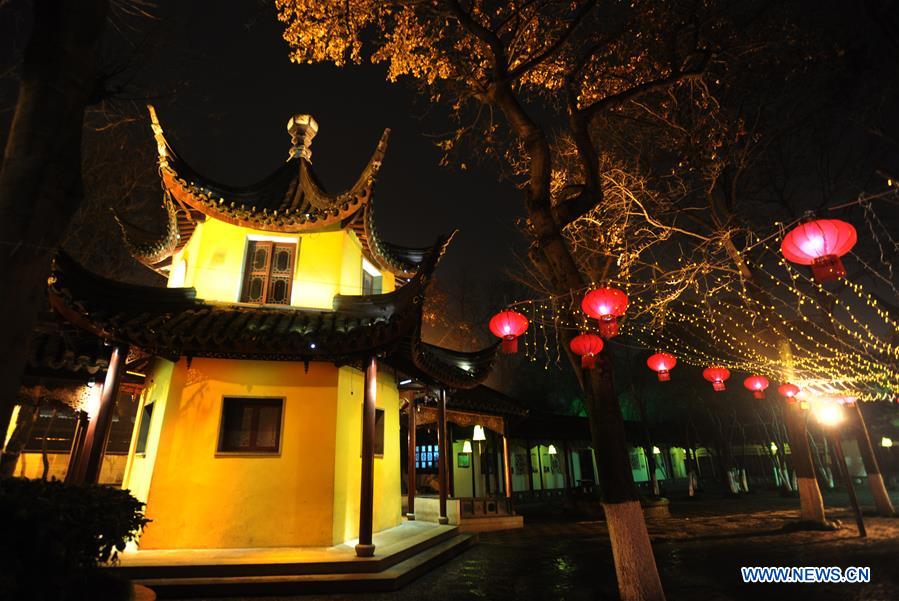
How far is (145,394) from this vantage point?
380 inches

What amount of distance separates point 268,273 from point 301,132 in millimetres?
4872

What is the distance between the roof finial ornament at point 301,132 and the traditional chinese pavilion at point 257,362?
250cm

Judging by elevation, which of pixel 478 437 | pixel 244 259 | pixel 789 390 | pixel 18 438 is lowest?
pixel 18 438

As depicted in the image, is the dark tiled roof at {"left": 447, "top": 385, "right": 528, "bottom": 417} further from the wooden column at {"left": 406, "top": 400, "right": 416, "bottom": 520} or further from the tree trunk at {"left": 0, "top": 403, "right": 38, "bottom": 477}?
the tree trunk at {"left": 0, "top": 403, "right": 38, "bottom": 477}

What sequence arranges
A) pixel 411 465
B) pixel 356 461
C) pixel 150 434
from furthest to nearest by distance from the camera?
pixel 411 465 < pixel 356 461 < pixel 150 434

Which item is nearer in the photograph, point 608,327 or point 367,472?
point 608,327

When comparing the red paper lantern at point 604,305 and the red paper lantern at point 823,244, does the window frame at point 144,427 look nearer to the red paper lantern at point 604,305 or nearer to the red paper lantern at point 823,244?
the red paper lantern at point 604,305

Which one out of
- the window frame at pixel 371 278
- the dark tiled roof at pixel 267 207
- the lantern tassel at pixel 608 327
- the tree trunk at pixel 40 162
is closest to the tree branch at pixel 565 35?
the dark tiled roof at pixel 267 207

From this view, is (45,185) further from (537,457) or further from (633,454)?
(633,454)

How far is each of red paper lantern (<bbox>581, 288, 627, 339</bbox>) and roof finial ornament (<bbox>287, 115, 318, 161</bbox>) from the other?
918cm

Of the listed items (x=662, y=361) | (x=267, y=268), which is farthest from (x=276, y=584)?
(x=662, y=361)

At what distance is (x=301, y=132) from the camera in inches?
486

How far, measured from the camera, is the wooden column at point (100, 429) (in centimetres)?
688

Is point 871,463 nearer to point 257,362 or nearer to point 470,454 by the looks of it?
point 470,454
